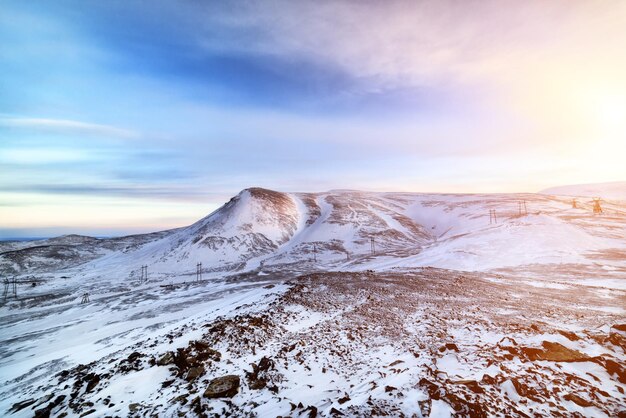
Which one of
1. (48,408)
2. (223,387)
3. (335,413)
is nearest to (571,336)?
(335,413)

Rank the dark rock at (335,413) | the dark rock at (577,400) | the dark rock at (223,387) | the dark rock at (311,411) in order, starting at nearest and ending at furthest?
the dark rock at (577,400) → the dark rock at (335,413) → the dark rock at (311,411) → the dark rock at (223,387)

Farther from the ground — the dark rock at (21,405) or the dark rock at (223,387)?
the dark rock at (223,387)

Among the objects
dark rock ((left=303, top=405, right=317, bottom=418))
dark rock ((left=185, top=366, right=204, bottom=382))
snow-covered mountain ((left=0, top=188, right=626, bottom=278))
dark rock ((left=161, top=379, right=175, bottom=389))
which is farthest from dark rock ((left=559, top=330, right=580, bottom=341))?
snow-covered mountain ((left=0, top=188, right=626, bottom=278))

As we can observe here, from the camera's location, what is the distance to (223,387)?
9.94 meters

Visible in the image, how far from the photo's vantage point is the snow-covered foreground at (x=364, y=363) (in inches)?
324

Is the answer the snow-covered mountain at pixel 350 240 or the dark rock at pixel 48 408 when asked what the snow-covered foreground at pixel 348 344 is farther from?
the snow-covered mountain at pixel 350 240

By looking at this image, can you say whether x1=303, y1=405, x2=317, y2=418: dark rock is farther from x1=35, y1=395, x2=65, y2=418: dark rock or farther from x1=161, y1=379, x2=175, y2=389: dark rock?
x1=35, y1=395, x2=65, y2=418: dark rock

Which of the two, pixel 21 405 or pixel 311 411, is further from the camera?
pixel 21 405

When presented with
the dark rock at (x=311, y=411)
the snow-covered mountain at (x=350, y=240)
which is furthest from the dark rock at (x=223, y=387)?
the snow-covered mountain at (x=350, y=240)

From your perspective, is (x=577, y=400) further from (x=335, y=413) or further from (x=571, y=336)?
(x=335, y=413)

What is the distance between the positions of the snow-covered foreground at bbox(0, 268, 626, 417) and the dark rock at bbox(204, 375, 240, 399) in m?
0.14

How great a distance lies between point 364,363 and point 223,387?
5.24 m

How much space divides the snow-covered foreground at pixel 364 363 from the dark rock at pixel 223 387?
14cm

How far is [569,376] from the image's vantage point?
8797 mm
